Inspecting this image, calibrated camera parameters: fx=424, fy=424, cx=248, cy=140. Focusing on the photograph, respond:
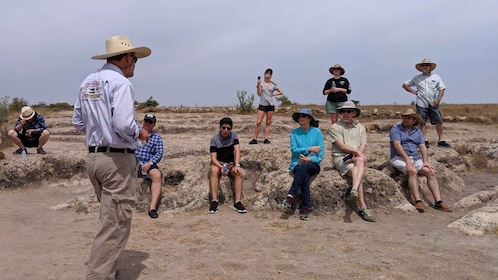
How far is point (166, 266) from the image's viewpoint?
13.8ft

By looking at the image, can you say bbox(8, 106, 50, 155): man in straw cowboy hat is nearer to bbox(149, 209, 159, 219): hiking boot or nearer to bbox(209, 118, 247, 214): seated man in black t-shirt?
bbox(149, 209, 159, 219): hiking boot

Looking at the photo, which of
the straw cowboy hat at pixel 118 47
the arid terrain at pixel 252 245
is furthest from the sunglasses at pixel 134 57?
the arid terrain at pixel 252 245

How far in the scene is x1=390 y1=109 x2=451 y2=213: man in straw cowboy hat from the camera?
664 cm

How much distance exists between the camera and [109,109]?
11.3 feet

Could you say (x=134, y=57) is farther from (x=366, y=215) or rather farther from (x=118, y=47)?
(x=366, y=215)

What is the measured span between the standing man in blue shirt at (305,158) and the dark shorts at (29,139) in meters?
5.70

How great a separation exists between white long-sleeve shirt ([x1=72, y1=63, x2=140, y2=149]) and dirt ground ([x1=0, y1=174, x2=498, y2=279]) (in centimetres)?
136

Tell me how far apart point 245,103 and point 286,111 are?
6.46 ft

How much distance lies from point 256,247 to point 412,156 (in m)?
3.51

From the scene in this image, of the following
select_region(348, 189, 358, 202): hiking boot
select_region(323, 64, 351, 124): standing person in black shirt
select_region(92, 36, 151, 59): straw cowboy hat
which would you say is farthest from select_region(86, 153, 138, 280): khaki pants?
select_region(323, 64, 351, 124): standing person in black shirt

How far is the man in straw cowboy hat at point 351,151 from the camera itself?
19.9 ft

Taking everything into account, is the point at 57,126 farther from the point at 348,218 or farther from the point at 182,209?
the point at 348,218

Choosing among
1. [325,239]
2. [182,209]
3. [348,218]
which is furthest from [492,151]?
[182,209]

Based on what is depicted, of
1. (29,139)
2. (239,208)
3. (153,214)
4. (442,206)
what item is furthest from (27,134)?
(442,206)
